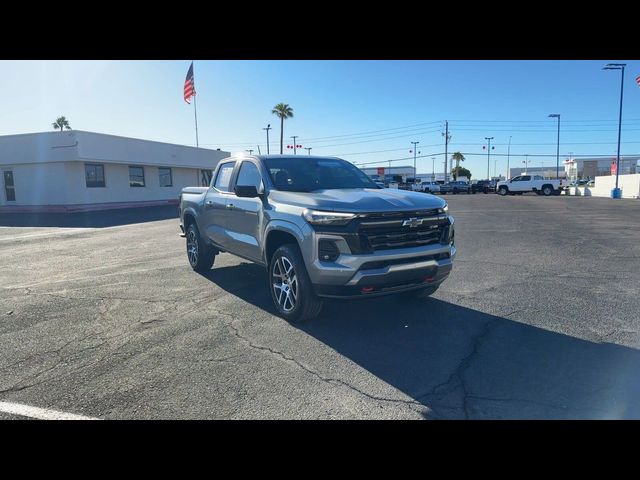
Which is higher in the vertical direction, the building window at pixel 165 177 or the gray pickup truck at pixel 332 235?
the building window at pixel 165 177

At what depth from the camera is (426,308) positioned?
17.5 feet

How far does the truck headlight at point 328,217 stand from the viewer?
427 centimetres

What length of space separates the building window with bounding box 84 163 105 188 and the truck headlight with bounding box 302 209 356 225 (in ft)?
78.1

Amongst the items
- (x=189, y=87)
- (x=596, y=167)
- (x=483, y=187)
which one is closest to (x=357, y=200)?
(x=189, y=87)

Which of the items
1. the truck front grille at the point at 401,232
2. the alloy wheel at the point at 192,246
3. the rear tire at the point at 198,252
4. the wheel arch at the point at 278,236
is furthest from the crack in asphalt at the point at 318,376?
the alloy wheel at the point at 192,246

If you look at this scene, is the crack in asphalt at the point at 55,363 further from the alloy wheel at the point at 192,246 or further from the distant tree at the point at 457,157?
the distant tree at the point at 457,157

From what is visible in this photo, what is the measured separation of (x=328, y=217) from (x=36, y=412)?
9.51ft

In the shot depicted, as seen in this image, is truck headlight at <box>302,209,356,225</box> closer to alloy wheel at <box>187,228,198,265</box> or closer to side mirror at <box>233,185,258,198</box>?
side mirror at <box>233,185,258,198</box>

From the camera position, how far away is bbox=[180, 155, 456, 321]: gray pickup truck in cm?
426

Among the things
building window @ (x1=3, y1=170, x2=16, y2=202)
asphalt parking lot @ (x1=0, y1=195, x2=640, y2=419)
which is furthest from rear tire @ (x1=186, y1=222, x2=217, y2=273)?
building window @ (x1=3, y1=170, x2=16, y2=202)

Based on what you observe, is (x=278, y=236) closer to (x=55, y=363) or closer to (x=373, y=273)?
(x=373, y=273)

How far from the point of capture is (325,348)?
164 inches

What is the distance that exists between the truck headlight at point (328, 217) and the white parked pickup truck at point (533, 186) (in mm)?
43628

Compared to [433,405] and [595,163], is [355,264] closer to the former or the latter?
[433,405]
